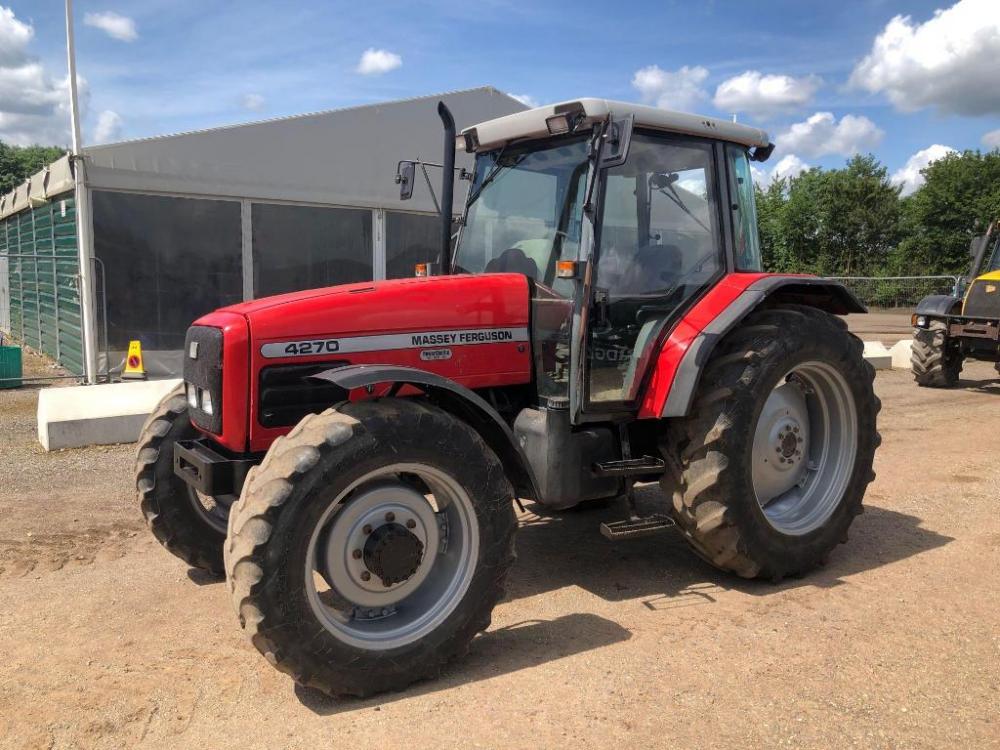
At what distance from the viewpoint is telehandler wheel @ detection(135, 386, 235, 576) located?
4.21 meters

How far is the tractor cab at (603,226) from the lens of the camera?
4016 mm

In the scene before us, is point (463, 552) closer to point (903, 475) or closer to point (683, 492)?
point (683, 492)

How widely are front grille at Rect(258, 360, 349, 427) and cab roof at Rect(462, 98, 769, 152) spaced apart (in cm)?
165

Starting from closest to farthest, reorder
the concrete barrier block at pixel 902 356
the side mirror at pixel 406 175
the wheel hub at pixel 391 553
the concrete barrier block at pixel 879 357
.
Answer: the wheel hub at pixel 391 553, the side mirror at pixel 406 175, the concrete barrier block at pixel 879 357, the concrete barrier block at pixel 902 356

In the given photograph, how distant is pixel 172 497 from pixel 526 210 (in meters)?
2.38

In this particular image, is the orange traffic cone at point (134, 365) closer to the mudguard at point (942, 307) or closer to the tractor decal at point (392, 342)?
the tractor decal at point (392, 342)

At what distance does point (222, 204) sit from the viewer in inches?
492

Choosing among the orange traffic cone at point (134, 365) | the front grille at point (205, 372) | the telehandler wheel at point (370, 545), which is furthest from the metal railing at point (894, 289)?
the front grille at point (205, 372)

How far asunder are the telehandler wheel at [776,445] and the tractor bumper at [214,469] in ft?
6.94

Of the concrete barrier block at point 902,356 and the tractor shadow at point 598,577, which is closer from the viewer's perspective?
the tractor shadow at point 598,577

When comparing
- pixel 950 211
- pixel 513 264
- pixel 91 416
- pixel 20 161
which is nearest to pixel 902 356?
pixel 513 264

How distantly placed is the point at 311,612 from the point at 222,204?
10665 mm

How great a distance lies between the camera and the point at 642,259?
14.2 feet

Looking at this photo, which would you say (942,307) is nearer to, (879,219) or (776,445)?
(776,445)
